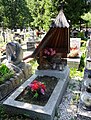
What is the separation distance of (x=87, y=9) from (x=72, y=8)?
77.1 inches

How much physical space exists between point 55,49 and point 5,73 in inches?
87.7

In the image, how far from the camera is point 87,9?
19172mm

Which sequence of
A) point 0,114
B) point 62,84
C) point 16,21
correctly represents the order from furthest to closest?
point 16,21, point 62,84, point 0,114

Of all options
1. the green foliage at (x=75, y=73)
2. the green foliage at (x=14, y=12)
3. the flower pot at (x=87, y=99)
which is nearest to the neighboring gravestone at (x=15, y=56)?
the green foliage at (x=75, y=73)

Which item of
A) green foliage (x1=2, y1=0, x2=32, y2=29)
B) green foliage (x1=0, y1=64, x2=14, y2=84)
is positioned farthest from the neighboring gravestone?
green foliage (x1=2, y1=0, x2=32, y2=29)

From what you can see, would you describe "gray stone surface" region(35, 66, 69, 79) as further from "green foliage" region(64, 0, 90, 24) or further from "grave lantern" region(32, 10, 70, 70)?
"green foliage" region(64, 0, 90, 24)

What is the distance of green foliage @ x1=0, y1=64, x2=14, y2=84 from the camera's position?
20.7 feet

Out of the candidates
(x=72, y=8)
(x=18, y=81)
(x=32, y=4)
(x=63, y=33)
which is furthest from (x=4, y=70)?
(x=32, y=4)

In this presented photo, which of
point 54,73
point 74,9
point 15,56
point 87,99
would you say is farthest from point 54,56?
point 74,9

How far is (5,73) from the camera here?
666cm

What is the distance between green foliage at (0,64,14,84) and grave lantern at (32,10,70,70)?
1138 millimetres

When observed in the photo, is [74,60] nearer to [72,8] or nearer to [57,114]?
[57,114]

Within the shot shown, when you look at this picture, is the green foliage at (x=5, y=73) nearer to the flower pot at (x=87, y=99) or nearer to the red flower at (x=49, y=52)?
the red flower at (x=49, y=52)

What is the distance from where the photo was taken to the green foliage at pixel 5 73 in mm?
6314
